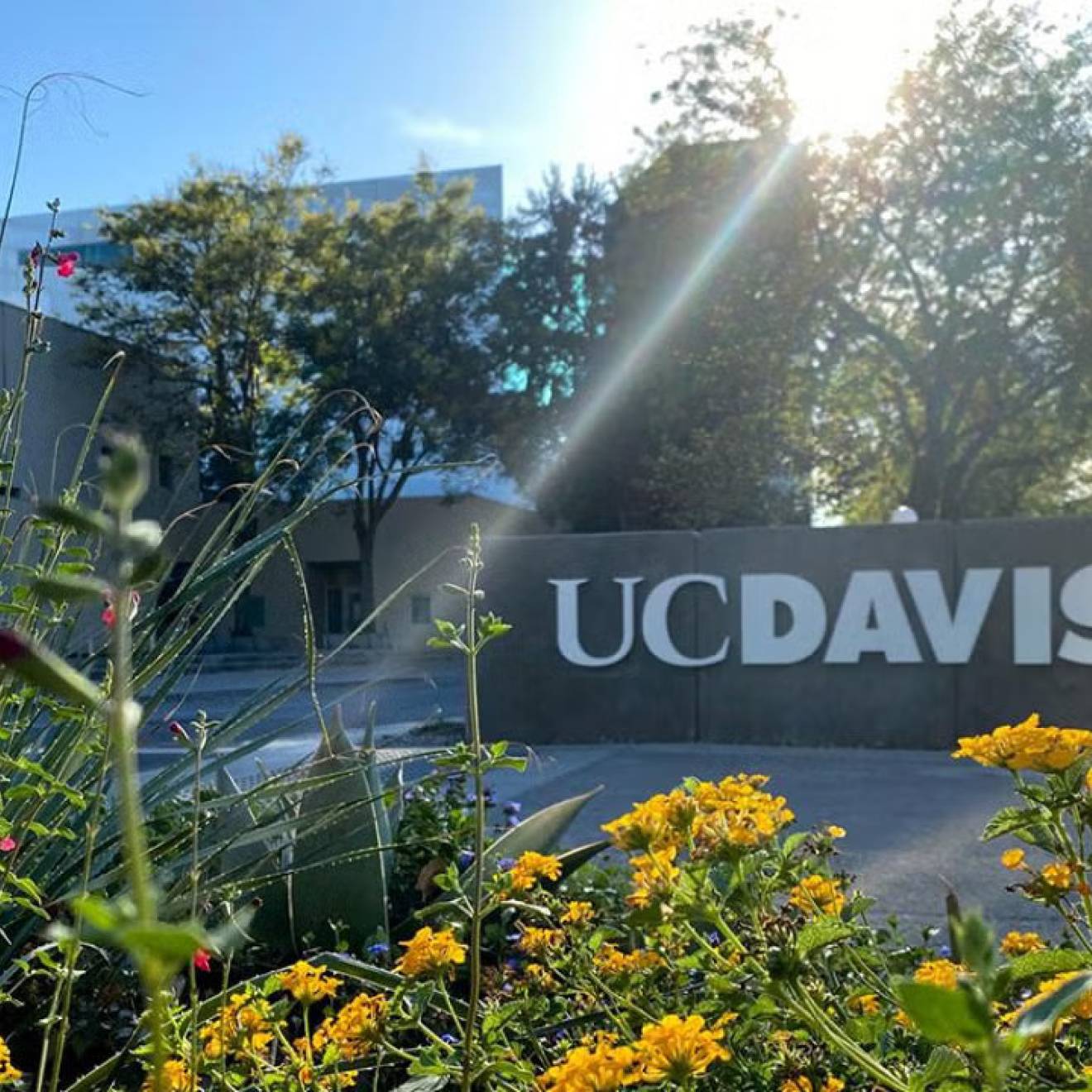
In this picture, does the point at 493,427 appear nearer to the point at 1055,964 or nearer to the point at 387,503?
the point at 387,503

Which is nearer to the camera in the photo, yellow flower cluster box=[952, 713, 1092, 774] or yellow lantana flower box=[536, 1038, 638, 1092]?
yellow lantana flower box=[536, 1038, 638, 1092]

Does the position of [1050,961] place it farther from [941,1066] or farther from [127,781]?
[127,781]

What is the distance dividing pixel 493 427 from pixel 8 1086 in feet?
69.4

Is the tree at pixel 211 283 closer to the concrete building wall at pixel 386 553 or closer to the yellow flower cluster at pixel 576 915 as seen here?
the concrete building wall at pixel 386 553

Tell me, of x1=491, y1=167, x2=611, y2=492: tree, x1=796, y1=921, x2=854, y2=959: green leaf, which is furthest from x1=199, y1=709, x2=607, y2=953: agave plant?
x1=491, y1=167, x2=611, y2=492: tree

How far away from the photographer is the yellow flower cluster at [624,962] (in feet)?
4.90

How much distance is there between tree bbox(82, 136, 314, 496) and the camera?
74.8 feet

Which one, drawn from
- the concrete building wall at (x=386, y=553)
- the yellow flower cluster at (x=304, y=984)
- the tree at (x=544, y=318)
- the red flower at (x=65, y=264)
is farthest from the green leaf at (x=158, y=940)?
the concrete building wall at (x=386, y=553)

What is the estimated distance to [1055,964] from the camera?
1.02 meters

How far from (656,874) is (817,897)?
50 centimetres

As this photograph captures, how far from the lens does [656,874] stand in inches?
45.1

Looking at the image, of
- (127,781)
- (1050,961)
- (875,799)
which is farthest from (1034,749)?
(875,799)

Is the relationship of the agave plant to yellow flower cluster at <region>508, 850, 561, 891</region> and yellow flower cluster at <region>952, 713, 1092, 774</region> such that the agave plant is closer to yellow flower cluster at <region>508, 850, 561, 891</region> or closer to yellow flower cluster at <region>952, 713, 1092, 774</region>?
yellow flower cluster at <region>508, 850, 561, 891</region>

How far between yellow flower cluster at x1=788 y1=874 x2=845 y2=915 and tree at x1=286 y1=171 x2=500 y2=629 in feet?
68.0
